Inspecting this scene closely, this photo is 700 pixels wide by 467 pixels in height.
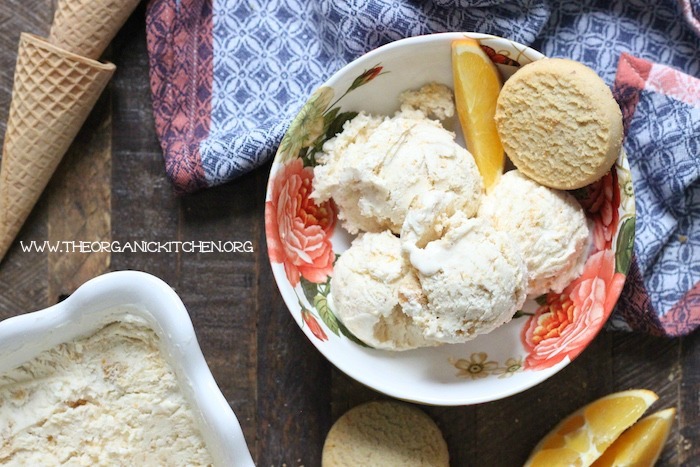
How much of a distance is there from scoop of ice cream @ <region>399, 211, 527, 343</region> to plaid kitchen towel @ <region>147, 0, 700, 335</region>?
14.1 inches

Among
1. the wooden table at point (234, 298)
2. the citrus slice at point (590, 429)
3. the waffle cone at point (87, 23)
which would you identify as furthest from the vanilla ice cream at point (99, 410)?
the citrus slice at point (590, 429)

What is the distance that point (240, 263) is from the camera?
1.74m

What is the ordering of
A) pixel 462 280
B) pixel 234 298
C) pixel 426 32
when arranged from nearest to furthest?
1. pixel 462 280
2. pixel 426 32
3. pixel 234 298

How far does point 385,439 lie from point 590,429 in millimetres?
418

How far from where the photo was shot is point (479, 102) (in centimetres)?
153

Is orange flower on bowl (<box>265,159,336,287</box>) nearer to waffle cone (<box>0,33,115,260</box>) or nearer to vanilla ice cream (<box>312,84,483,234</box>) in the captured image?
vanilla ice cream (<box>312,84,483,234</box>)

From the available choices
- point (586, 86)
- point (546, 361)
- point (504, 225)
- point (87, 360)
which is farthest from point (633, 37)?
point (87, 360)

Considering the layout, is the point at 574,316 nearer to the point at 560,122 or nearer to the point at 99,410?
the point at 560,122

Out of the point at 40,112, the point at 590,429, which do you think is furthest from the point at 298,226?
the point at 590,429

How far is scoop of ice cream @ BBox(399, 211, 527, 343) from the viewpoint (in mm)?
1410

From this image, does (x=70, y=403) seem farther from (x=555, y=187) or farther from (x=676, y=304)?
(x=676, y=304)

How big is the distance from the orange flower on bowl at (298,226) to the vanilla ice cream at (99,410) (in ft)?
1.03

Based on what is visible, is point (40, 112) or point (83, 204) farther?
point (83, 204)

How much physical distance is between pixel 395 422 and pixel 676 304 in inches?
24.7
